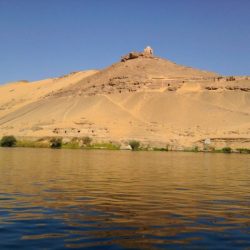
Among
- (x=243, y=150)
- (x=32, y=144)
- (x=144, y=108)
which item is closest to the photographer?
(x=243, y=150)

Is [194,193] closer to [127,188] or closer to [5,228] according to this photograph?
[127,188]

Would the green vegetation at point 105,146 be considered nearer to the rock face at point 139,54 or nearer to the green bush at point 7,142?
the green bush at point 7,142

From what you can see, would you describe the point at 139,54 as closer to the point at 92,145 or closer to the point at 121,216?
the point at 92,145

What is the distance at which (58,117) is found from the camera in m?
87.5

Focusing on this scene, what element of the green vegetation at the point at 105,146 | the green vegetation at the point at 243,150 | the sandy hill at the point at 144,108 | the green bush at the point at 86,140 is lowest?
the green vegetation at the point at 243,150

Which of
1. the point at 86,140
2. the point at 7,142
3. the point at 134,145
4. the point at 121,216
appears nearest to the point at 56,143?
the point at 86,140

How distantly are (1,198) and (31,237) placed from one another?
4639 mm

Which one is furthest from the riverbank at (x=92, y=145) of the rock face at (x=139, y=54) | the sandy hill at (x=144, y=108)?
the rock face at (x=139, y=54)

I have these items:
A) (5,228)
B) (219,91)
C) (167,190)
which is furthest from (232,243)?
(219,91)

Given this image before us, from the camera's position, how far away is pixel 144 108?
9025 cm

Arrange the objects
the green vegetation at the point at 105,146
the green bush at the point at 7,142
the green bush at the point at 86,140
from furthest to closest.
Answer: the green bush at the point at 86,140
the green bush at the point at 7,142
the green vegetation at the point at 105,146

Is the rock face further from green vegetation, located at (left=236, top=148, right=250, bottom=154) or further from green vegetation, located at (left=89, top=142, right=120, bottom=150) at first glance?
green vegetation, located at (left=236, top=148, right=250, bottom=154)

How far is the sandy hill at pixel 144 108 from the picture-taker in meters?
74.9

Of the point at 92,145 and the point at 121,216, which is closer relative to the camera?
the point at 121,216
